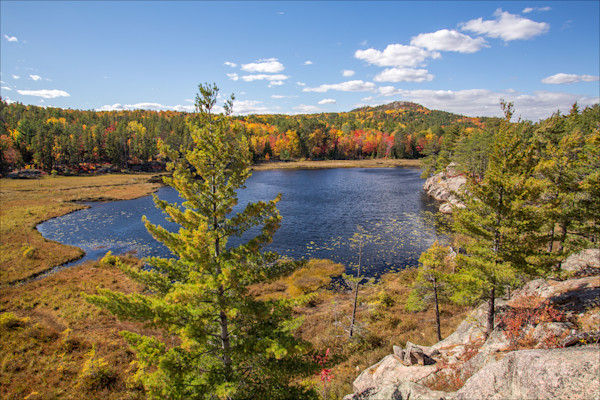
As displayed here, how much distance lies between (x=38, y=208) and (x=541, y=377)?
253 ft

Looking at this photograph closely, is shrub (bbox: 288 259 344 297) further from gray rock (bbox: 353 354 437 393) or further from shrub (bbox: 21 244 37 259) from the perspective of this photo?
shrub (bbox: 21 244 37 259)

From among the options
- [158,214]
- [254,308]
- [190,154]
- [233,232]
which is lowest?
[158,214]

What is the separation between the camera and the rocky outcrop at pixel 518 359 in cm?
787

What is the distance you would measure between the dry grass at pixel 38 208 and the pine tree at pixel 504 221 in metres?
41.2

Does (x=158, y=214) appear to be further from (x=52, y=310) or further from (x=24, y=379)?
(x=24, y=379)

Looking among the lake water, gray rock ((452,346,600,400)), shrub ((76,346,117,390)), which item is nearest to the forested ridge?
the lake water

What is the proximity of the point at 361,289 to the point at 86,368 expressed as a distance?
74.5 ft

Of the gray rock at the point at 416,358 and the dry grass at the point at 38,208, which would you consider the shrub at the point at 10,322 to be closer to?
the dry grass at the point at 38,208

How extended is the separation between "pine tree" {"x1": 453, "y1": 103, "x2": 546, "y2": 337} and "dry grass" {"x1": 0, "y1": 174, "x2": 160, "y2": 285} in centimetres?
4117

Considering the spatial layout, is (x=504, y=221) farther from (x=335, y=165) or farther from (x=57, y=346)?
(x=335, y=165)

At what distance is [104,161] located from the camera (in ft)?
436

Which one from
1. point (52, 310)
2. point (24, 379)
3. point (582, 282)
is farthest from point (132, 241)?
point (582, 282)

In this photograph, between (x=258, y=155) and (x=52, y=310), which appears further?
(x=258, y=155)

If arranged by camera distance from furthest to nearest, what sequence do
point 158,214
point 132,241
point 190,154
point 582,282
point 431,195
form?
point 431,195 < point 158,214 < point 132,241 < point 582,282 < point 190,154
